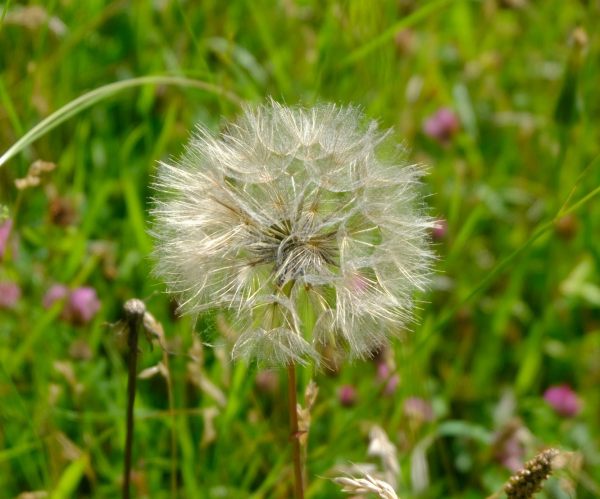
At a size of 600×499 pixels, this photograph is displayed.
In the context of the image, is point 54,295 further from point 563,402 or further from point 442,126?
point 442,126

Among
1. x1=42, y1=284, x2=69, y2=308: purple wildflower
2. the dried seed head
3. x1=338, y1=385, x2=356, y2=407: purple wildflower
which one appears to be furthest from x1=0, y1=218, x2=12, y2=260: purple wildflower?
the dried seed head

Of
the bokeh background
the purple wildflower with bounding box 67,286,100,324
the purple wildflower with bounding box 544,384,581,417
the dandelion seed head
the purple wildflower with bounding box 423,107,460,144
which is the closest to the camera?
the dandelion seed head

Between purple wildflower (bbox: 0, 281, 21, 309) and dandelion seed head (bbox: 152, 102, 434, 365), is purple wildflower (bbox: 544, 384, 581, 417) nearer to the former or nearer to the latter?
dandelion seed head (bbox: 152, 102, 434, 365)

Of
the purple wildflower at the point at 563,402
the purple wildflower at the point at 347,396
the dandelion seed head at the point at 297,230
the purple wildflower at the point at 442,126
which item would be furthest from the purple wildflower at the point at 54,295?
the purple wildflower at the point at 442,126

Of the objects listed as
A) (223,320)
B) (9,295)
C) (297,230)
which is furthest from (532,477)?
(9,295)

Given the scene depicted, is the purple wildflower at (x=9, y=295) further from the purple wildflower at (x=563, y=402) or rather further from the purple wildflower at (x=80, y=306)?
the purple wildflower at (x=563, y=402)

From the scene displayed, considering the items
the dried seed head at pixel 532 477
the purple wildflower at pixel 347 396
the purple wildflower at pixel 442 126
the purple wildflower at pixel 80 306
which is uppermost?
the purple wildflower at pixel 442 126
